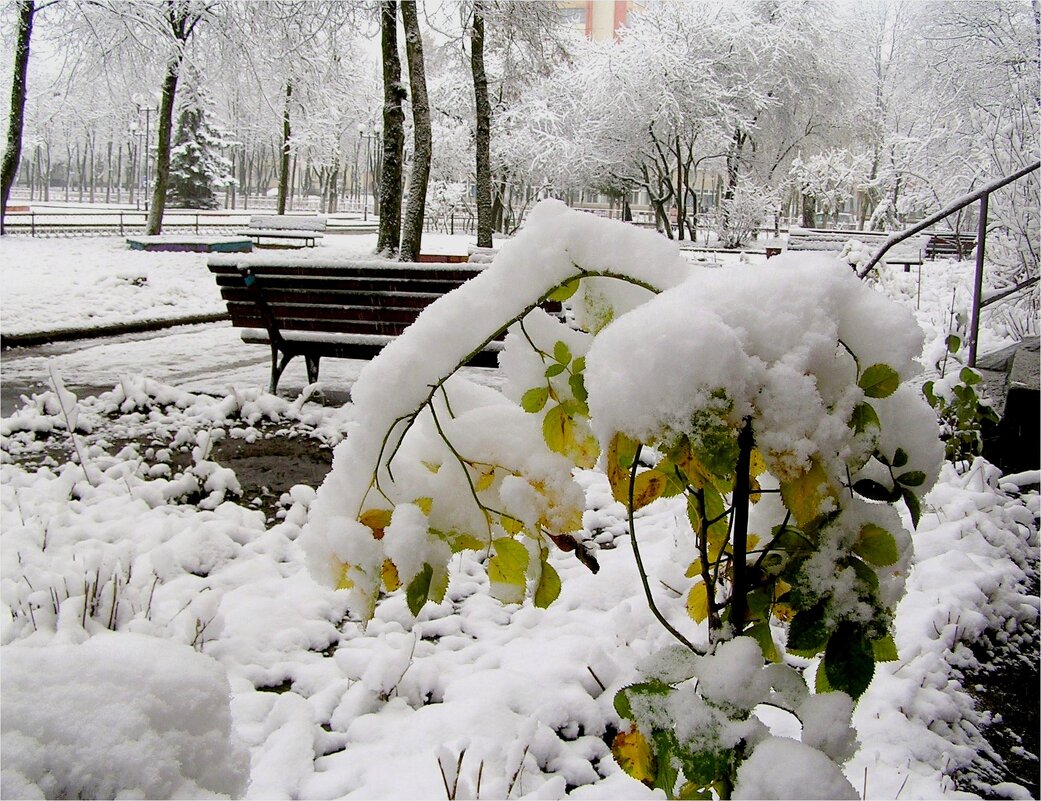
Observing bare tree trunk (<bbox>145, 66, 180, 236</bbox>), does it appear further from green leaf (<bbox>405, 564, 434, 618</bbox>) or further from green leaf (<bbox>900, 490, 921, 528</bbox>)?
green leaf (<bbox>900, 490, 921, 528</bbox>)

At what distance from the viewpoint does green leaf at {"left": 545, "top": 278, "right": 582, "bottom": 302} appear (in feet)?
3.00

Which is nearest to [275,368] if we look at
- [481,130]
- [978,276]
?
[978,276]

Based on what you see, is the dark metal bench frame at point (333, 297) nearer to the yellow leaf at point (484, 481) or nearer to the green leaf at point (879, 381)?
the yellow leaf at point (484, 481)

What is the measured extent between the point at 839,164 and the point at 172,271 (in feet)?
107

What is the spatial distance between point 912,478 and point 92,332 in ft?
31.2

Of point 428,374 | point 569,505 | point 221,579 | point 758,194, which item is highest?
point 758,194

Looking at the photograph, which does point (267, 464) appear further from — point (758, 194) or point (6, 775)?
point (758, 194)

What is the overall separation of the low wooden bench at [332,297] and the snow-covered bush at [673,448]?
13.8 feet

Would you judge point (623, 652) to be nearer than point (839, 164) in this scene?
Yes

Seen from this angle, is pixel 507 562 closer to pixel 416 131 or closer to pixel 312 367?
pixel 312 367

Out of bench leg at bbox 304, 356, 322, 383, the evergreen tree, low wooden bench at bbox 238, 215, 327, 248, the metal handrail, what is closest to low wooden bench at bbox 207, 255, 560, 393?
bench leg at bbox 304, 356, 322, 383

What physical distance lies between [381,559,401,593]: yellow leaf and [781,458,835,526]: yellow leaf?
1.35 feet

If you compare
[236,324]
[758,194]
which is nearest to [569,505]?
[236,324]

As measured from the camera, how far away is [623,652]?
254 cm
